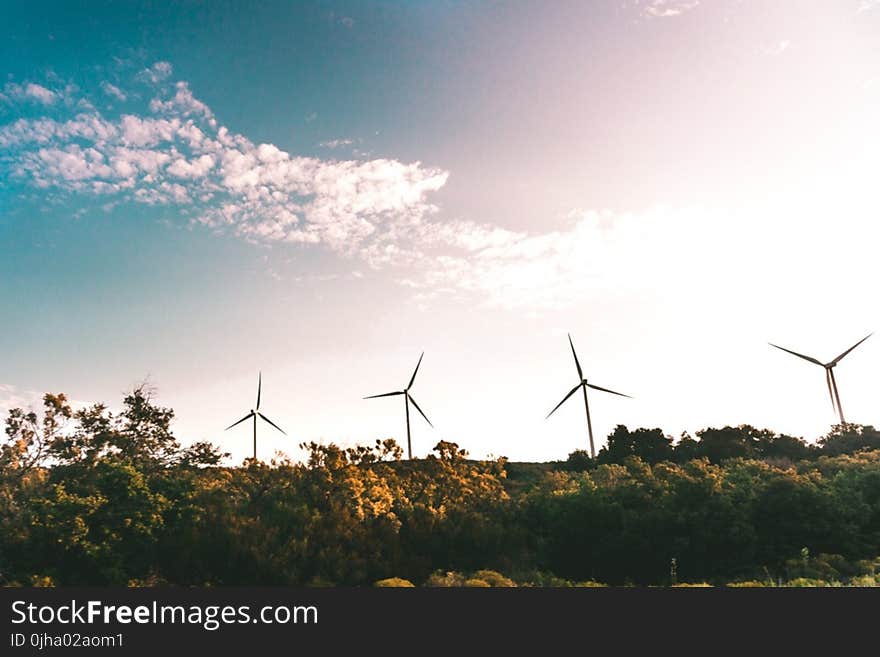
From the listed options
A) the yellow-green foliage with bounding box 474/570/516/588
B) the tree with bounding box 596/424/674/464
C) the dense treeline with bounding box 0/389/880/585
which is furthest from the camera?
the tree with bounding box 596/424/674/464

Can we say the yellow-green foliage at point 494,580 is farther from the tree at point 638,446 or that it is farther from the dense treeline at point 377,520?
the tree at point 638,446

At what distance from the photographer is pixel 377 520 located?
122ft

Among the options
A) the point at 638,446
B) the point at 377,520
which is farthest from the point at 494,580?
the point at 638,446

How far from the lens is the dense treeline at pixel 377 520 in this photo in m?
32.3

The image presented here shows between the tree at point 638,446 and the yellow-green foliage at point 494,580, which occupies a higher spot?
the tree at point 638,446

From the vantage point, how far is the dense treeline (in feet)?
106

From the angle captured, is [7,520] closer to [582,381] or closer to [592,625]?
[592,625]

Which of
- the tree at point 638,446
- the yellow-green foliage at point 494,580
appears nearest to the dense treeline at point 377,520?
the yellow-green foliage at point 494,580

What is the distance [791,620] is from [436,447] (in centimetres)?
2942

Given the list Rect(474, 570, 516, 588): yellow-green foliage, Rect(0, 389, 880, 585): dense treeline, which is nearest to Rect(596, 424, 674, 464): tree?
Rect(0, 389, 880, 585): dense treeline

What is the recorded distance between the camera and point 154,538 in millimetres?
33062

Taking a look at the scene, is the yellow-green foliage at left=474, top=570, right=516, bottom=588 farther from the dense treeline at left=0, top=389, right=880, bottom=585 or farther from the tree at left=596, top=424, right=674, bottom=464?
the tree at left=596, top=424, right=674, bottom=464

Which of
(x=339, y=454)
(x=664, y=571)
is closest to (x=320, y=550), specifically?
(x=339, y=454)

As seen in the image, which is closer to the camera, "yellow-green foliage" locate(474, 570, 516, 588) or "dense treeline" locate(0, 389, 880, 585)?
"yellow-green foliage" locate(474, 570, 516, 588)
